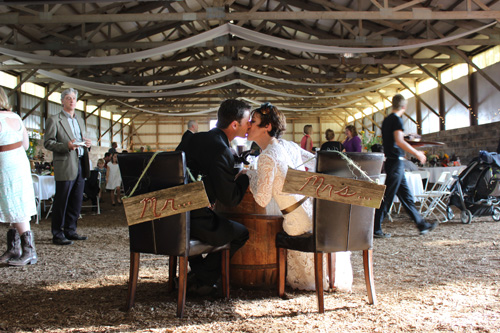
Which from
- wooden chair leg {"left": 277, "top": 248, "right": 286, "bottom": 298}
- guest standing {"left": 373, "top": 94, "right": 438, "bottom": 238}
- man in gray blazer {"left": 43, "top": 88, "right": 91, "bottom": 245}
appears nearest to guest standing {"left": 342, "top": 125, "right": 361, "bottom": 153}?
guest standing {"left": 373, "top": 94, "right": 438, "bottom": 238}

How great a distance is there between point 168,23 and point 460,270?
39.2ft

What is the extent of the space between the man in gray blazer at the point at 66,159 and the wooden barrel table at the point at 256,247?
85.9 inches

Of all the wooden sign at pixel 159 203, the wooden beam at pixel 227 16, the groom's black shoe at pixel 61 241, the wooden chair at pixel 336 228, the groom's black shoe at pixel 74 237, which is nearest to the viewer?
the wooden sign at pixel 159 203

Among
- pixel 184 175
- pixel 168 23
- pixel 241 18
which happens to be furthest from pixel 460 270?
pixel 168 23

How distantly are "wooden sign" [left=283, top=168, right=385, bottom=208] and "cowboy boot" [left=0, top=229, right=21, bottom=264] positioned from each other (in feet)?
7.87

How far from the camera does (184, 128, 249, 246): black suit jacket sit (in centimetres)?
196

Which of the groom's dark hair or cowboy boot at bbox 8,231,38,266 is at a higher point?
the groom's dark hair

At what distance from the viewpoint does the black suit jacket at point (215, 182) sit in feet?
6.41

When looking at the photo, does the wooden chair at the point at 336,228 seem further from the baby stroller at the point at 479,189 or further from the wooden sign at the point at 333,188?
the baby stroller at the point at 479,189

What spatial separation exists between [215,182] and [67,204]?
277 centimetres

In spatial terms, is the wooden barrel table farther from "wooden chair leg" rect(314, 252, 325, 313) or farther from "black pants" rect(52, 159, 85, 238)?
"black pants" rect(52, 159, 85, 238)

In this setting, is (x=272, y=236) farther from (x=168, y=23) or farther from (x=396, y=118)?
(x=168, y=23)

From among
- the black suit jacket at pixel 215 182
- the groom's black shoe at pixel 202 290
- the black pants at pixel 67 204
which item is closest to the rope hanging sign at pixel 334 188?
the black suit jacket at pixel 215 182

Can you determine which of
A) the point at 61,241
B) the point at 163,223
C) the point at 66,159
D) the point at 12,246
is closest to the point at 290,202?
the point at 163,223
